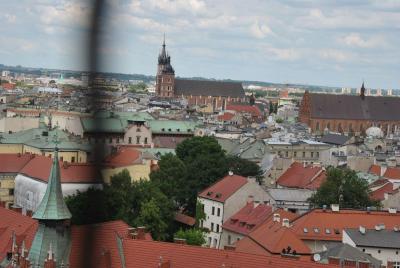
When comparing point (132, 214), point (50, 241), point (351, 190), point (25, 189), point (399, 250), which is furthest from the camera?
point (25, 189)

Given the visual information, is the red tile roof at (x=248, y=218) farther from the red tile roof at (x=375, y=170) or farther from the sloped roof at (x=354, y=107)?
the sloped roof at (x=354, y=107)

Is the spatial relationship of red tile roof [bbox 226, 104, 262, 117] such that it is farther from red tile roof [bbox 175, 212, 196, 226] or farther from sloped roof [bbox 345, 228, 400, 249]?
sloped roof [bbox 345, 228, 400, 249]

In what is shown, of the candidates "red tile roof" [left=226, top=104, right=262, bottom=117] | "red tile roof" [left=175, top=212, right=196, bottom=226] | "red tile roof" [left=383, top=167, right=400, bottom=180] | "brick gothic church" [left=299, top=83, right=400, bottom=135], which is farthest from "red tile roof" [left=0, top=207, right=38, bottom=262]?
"red tile roof" [left=226, top=104, right=262, bottom=117]

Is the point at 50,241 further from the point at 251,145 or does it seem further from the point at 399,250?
the point at 251,145

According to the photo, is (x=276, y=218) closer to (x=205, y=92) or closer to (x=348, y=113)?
(x=348, y=113)

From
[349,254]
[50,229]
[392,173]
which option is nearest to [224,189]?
[349,254]

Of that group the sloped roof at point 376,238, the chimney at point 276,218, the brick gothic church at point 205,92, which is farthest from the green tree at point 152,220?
the brick gothic church at point 205,92

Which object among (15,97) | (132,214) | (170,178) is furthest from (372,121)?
(132,214)

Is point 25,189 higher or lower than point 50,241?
lower
